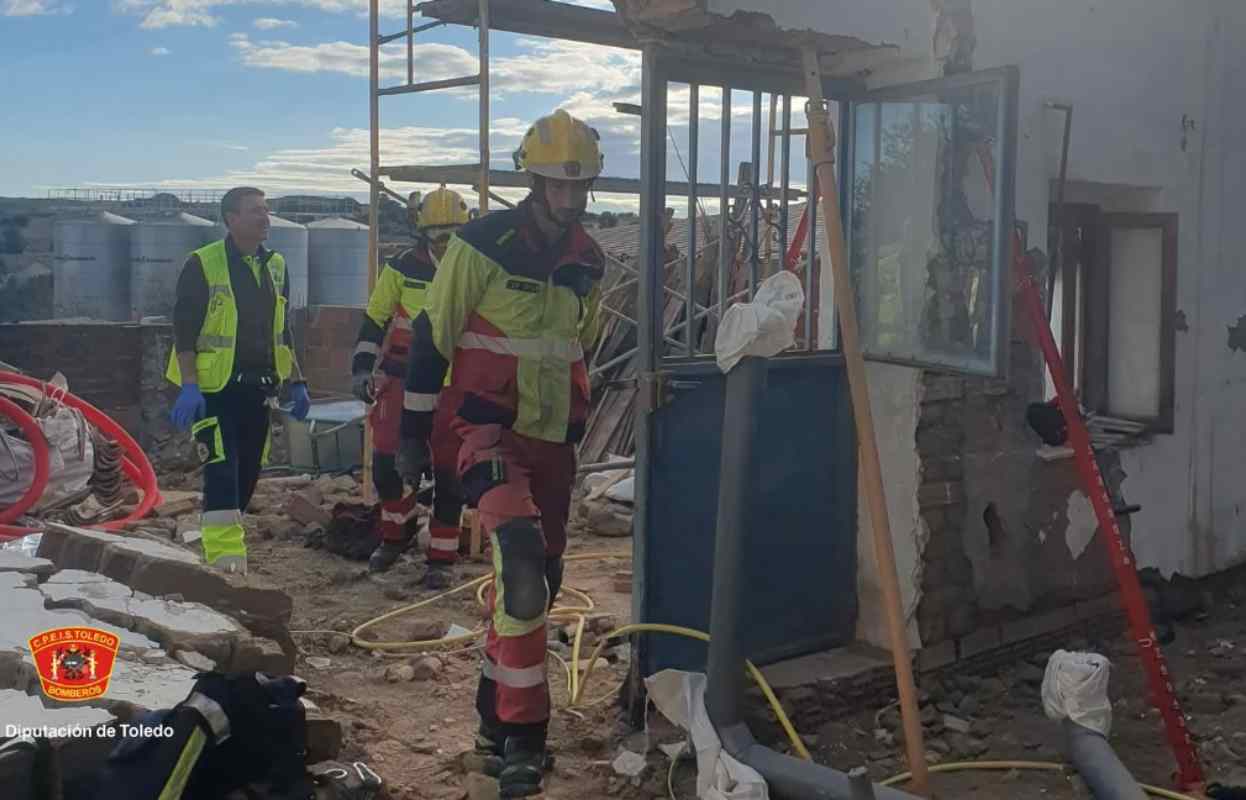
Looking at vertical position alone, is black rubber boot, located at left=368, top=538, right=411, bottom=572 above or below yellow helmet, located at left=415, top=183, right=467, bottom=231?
below

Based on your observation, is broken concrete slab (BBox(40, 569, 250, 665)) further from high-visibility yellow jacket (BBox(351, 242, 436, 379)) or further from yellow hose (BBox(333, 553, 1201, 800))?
high-visibility yellow jacket (BBox(351, 242, 436, 379))

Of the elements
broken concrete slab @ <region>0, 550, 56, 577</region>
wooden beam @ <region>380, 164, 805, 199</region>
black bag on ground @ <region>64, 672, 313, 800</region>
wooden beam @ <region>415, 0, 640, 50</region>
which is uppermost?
wooden beam @ <region>415, 0, 640, 50</region>

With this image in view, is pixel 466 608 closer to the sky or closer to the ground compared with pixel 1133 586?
closer to the ground

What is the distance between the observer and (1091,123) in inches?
214

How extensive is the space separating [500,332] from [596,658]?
153 centimetres

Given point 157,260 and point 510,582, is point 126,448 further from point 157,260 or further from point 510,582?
point 157,260

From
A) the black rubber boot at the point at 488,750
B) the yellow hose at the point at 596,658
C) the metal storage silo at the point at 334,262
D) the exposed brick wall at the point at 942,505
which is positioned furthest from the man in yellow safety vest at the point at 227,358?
the metal storage silo at the point at 334,262

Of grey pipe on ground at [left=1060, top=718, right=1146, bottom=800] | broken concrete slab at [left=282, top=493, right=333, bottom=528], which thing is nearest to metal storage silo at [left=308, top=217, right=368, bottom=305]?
broken concrete slab at [left=282, top=493, right=333, bottom=528]

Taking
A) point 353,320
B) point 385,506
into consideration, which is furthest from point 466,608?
point 353,320

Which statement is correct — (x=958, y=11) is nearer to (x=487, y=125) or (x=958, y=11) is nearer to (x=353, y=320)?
(x=487, y=125)

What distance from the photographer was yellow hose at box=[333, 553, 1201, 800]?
13.2 ft

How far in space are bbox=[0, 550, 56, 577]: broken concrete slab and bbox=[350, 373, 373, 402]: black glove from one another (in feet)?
8.50

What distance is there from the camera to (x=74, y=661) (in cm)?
336

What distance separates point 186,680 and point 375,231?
18.4 ft
